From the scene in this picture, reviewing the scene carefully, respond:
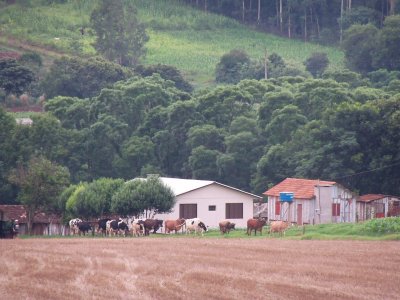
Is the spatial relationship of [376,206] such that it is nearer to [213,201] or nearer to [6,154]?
[213,201]

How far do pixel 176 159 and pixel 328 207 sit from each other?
28796 millimetres

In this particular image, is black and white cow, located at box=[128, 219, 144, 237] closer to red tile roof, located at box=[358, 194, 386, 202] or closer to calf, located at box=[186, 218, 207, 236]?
calf, located at box=[186, 218, 207, 236]

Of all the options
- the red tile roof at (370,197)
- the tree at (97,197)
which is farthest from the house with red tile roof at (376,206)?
the tree at (97,197)

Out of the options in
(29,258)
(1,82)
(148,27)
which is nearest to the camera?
(29,258)

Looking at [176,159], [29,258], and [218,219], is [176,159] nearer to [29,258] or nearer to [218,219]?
[218,219]

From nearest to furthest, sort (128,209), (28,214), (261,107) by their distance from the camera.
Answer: (128,209) < (28,214) < (261,107)

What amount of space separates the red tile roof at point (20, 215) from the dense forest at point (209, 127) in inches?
121

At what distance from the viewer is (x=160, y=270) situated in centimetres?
3978

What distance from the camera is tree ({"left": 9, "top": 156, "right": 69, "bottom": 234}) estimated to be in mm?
80750

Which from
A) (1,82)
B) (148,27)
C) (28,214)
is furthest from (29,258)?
(148,27)

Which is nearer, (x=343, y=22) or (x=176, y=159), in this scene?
(x=176, y=159)

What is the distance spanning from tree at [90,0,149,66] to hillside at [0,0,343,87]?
2.32 metres

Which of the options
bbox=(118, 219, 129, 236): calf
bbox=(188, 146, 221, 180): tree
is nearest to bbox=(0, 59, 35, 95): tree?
bbox=(188, 146, 221, 180): tree

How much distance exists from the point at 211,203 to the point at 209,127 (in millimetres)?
22622
